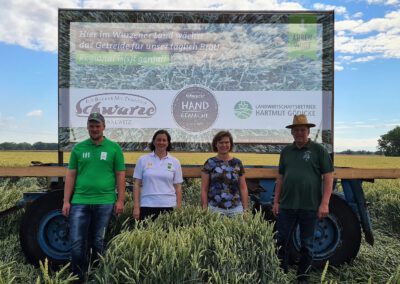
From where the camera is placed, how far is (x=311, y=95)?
569cm

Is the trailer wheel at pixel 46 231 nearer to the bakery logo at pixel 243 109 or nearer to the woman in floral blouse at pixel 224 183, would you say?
the woman in floral blouse at pixel 224 183

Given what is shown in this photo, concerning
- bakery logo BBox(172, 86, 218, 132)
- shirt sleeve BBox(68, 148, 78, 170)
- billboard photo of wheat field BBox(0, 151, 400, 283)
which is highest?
bakery logo BBox(172, 86, 218, 132)

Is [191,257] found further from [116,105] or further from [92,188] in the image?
[116,105]

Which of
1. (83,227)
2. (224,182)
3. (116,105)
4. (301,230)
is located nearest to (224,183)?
(224,182)

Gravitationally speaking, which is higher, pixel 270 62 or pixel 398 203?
pixel 270 62

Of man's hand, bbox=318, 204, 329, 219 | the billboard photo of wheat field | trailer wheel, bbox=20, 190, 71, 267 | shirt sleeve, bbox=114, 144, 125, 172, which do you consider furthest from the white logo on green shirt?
trailer wheel, bbox=20, 190, 71, 267

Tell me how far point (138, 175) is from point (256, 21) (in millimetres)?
3062

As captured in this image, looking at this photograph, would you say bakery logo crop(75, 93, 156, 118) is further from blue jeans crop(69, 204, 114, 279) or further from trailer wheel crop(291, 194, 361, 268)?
trailer wheel crop(291, 194, 361, 268)

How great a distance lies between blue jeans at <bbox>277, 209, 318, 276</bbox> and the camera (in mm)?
4316

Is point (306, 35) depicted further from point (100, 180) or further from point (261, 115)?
point (100, 180)

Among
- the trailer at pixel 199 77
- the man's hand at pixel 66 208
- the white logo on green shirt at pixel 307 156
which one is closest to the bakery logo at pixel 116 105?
the trailer at pixel 199 77

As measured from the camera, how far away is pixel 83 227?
4.10 metres

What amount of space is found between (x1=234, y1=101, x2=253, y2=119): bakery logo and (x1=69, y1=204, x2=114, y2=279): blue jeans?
2403 mm

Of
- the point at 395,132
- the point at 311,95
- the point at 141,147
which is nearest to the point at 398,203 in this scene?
the point at 311,95
